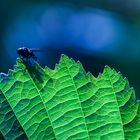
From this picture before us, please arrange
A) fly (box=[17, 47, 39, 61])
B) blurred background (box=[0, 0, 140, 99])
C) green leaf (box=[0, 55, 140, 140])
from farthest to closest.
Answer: blurred background (box=[0, 0, 140, 99]) < fly (box=[17, 47, 39, 61]) < green leaf (box=[0, 55, 140, 140])

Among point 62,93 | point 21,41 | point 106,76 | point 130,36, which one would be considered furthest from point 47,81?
point 21,41

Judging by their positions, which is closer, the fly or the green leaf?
the green leaf

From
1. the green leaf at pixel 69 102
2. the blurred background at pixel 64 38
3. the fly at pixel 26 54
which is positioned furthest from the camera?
the blurred background at pixel 64 38

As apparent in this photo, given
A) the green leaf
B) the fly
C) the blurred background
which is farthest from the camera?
the blurred background

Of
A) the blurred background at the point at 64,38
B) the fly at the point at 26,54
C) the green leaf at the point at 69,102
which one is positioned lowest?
the green leaf at the point at 69,102

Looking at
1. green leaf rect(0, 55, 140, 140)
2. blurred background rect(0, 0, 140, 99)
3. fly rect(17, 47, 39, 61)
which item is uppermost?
blurred background rect(0, 0, 140, 99)

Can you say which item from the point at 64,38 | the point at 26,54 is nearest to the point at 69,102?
the point at 26,54

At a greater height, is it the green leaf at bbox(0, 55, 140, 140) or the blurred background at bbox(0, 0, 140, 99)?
the blurred background at bbox(0, 0, 140, 99)

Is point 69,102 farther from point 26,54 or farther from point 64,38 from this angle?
point 64,38

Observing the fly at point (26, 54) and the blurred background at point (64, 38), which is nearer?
the fly at point (26, 54)
